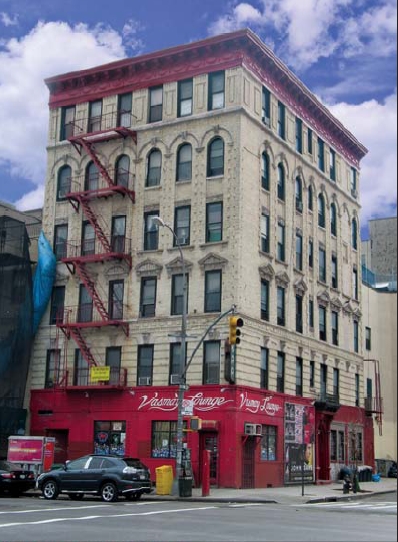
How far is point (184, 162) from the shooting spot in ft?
152

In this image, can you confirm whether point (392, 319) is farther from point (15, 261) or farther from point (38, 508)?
point (15, 261)

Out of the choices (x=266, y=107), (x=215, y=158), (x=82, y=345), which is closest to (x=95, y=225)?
(x=82, y=345)

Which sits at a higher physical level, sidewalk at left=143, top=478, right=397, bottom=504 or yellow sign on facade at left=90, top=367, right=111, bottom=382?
yellow sign on facade at left=90, top=367, right=111, bottom=382

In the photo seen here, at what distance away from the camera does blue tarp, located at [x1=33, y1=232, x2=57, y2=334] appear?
48281mm

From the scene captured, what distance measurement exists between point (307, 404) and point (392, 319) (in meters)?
45.5

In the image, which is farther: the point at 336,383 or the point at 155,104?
the point at 336,383

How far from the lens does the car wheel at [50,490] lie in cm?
3247

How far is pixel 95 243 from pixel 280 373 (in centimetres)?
1363

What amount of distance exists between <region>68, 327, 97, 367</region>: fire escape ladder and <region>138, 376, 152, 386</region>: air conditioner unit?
302 centimetres

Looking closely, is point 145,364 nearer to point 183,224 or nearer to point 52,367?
point 52,367

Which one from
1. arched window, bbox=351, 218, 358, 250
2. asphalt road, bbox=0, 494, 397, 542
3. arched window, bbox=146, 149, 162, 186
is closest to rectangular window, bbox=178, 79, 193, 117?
arched window, bbox=146, 149, 162, 186

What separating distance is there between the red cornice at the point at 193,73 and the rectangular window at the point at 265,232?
6.88 meters

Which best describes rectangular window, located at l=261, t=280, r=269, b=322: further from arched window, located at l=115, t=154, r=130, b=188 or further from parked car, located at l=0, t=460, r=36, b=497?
parked car, located at l=0, t=460, r=36, b=497

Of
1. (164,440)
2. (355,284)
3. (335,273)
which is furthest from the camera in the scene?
(355,284)
